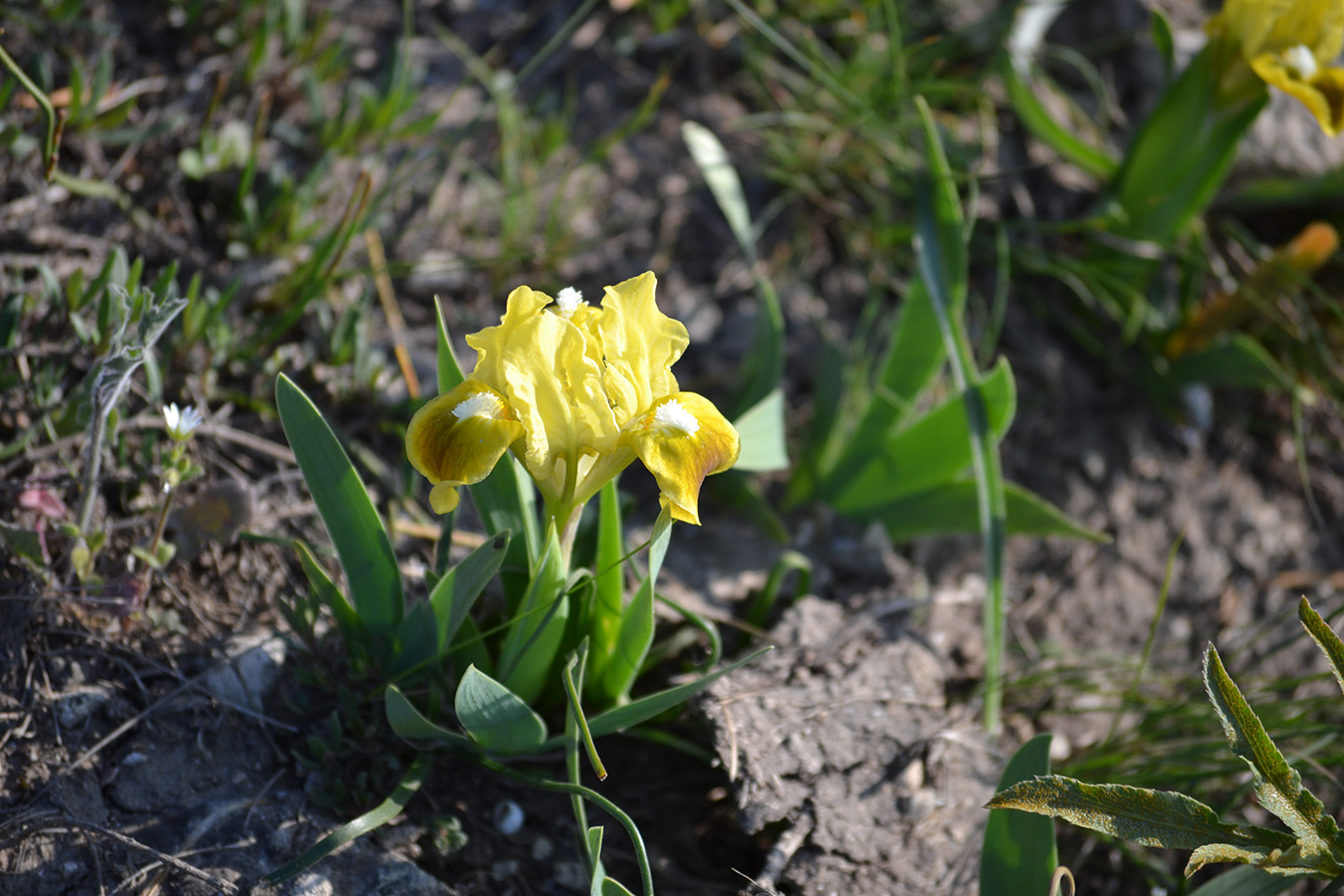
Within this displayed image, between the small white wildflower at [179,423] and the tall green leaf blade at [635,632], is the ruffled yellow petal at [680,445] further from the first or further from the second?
the small white wildflower at [179,423]

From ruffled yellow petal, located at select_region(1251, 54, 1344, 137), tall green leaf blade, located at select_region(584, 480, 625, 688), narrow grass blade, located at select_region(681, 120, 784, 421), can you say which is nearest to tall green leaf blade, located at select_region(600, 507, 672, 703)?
tall green leaf blade, located at select_region(584, 480, 625, 688)

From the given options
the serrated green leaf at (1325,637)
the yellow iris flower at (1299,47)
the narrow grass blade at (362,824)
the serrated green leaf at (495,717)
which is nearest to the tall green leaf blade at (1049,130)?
the yellow iris flower at (1299,47)

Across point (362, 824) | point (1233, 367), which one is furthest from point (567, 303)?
point (1233, 367)

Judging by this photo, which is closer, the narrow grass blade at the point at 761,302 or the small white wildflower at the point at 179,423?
the small white wildflower at the point at 179,423

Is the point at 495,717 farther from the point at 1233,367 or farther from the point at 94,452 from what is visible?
the point at 1233,367

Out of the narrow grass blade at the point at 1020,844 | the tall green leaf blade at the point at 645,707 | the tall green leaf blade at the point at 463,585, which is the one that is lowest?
the narrow grass blade at the point at 1020,844

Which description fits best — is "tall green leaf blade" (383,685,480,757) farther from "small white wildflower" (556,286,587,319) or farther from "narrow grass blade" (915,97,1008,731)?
"narrow grass blade" (915,97,1008,731)
